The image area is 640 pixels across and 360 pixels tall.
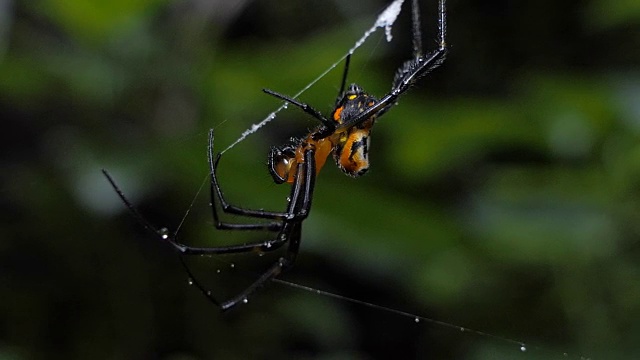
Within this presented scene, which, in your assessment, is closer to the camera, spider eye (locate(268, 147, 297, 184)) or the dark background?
spider eye (locate(268, 147, 297, 184))

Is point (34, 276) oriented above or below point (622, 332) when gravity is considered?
below

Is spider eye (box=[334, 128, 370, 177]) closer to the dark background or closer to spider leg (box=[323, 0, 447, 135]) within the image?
spider leg (box=[323, 0, 447, 135])

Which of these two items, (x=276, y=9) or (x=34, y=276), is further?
(x=276, y=9)

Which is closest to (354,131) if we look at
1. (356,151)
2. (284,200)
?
(356,151)

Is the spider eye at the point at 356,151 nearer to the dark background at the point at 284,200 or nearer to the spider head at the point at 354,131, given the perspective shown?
the spider head at the point at 354,131

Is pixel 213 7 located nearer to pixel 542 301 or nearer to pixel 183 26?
pixel 183 26

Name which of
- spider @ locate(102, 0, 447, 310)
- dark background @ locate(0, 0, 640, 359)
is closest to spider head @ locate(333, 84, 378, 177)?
spider @ locate(102, 0, 447, 310)

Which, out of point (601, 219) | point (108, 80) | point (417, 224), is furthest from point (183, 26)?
point (601, 219)

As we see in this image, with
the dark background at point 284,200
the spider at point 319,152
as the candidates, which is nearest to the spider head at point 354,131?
the spider at point 319,152
